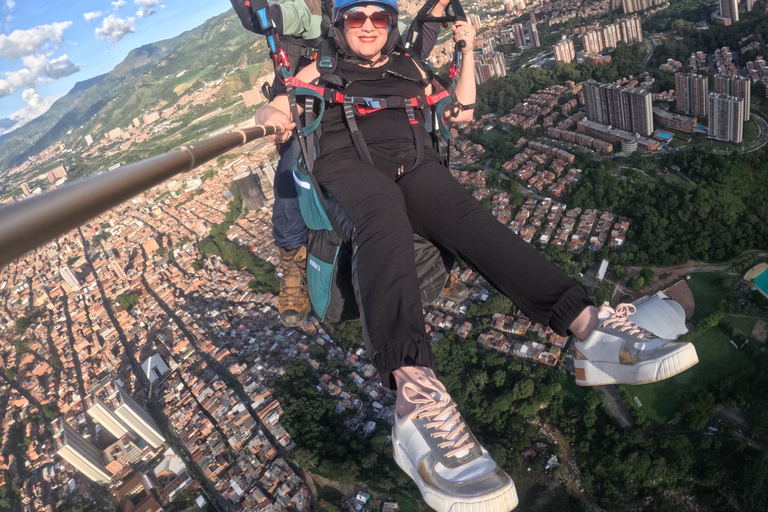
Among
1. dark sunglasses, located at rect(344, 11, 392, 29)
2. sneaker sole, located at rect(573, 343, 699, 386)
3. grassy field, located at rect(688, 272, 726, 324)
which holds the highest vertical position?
dark sunglasses, located at rect(344, 11, 392, 29)

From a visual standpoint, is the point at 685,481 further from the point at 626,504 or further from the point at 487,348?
the point at 487,348

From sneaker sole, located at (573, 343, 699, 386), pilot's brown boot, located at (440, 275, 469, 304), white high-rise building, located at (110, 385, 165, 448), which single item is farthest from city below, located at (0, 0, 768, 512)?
sneaker sole, located at (573, 343, 699, 386)

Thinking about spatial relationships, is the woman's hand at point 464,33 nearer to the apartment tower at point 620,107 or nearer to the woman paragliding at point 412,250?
the woman paragliding at point 412,250

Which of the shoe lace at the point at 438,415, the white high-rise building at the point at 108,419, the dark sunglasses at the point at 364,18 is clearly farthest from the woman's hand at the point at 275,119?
the white high-rise building at the point at 108,419

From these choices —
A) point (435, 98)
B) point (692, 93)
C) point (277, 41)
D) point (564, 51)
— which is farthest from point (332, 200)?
point (564, 51)

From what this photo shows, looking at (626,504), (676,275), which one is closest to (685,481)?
(626,504)

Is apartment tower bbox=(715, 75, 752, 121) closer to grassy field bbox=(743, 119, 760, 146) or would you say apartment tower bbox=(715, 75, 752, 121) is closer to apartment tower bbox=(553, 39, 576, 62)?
grassy field bbox=(743, 119, 760, 146)

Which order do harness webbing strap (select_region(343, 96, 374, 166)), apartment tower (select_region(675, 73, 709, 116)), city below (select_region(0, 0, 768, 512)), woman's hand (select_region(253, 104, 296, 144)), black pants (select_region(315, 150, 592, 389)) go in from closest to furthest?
black pants (select_region(315, 150, 592, 389)) → woman's hand (select_region(253, 104, 296, 144)) → harness webbing strap (select_region(343, 96, 374, 166)) → city below (select_region(0, 0, 768, 512)) → apartment tower (select_region(675, 73, 709, 116))
